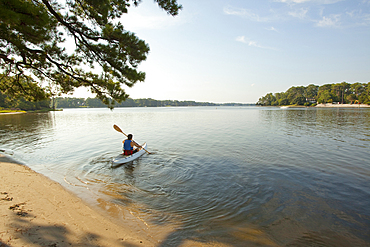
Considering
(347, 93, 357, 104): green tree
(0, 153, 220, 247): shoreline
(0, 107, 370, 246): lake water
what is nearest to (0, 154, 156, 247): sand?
(0, 153, 220, 247): shoreline

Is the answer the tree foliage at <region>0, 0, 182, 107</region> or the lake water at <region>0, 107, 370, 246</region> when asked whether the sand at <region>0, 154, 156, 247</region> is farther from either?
the tree foliage at <region>0, 0, 182, 107</region>

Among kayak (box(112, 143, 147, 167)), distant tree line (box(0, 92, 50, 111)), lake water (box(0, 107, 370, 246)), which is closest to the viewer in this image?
lake water (box(0, 107, 370, 246))

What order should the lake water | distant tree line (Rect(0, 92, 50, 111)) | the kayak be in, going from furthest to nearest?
distant tree line (Rect(0, 92, 50, 111)) < the kayak < the lake water

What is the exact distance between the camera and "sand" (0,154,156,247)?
157 inches

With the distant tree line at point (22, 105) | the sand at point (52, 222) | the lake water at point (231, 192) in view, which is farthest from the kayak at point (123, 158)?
the distant tree line at point (22, 105)

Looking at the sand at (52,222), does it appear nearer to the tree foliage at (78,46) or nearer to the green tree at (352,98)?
the tree foliage at (78,46)

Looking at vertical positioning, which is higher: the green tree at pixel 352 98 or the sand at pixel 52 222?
the green tree at pixel 352 98

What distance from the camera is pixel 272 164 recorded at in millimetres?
11016

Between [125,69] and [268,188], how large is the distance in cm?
896

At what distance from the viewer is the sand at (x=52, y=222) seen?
4.00 metres

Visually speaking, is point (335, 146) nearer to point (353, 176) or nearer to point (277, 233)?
point (353, 176)

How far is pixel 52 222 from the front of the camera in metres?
4.73

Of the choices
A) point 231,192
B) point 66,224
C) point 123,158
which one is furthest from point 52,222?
point 123,158

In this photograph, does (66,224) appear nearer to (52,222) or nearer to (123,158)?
(52,222)
